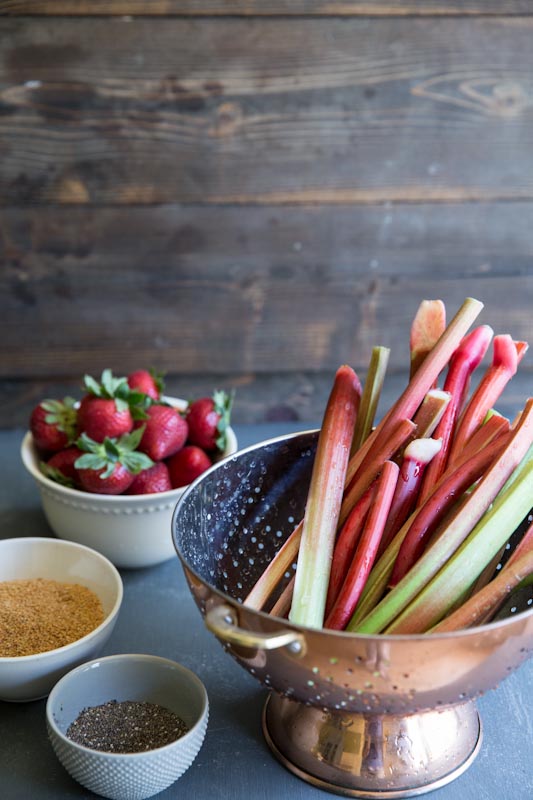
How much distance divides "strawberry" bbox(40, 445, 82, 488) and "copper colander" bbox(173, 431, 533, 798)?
0.24 meters

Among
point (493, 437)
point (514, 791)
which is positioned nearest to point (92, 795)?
point (514, 791)

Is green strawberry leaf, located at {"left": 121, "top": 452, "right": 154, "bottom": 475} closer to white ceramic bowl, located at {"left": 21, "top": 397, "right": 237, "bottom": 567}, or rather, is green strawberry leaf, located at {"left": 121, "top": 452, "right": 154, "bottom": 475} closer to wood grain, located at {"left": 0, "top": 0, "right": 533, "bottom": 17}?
white ceramic bowl, located at {"left": 21, "top": 397, "right": 237, "bottom": 567}

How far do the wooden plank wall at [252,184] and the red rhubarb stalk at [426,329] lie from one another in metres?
0.67

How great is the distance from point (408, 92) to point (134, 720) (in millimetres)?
1069

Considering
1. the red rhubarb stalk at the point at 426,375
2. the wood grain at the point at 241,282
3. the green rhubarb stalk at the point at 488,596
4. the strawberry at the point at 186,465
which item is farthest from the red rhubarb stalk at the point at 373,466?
the wood grain at the point at 241,282

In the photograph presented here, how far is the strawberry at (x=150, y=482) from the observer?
98cm

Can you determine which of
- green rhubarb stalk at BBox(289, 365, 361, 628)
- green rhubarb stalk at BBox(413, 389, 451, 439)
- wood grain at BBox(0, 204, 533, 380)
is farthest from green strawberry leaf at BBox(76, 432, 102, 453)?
wood grain at BBox(0, 204, 533, 380)

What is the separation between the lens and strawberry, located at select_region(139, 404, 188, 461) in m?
1.00

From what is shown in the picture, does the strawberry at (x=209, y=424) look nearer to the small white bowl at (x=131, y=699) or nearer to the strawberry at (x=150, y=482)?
the strawberry at (x=150, y=482)

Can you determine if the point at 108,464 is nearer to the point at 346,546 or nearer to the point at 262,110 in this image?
the point at 346,546

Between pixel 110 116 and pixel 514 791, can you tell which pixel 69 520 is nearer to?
pixel 514 791

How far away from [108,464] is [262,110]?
2.33 ft

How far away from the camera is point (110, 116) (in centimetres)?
138

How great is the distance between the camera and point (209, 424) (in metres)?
1.04
